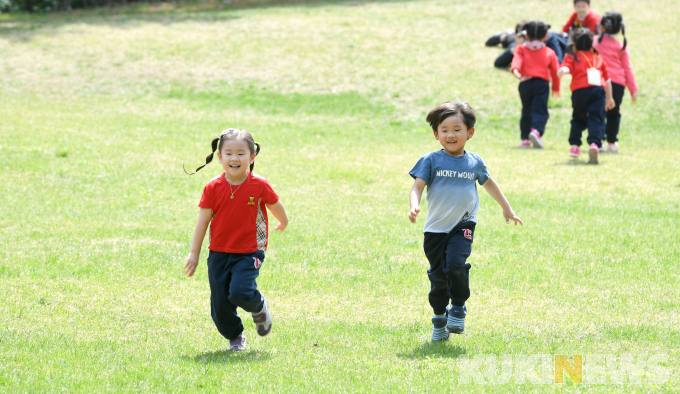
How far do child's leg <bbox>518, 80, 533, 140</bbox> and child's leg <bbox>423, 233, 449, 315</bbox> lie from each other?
471 inches

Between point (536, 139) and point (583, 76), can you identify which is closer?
point (583, 76)

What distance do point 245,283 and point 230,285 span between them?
11 cm

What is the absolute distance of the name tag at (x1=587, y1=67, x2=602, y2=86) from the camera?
55.6 ft

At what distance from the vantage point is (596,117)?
56.2 feet

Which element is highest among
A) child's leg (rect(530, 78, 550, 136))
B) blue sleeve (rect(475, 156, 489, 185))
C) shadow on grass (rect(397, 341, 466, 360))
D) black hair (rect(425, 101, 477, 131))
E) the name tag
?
black hair (rect(425, 101, 477, 131))

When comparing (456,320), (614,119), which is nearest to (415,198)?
(456,320)

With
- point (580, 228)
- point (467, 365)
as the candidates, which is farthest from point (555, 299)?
point (580, 228)

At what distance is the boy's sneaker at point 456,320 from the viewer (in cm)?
767

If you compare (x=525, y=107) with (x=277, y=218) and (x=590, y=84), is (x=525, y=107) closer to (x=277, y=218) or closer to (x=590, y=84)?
(x=590, y=84)

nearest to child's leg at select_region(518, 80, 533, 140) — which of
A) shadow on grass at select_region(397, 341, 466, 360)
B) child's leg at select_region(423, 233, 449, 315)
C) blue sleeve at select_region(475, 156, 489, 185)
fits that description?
blue sleeve at select_region(475, 156, 489, 185)

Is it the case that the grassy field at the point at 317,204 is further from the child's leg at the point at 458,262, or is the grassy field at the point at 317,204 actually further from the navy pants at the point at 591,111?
the navy pants at the point at 591,111

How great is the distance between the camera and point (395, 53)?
26828 millimetres

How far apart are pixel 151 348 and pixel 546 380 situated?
2.60 meters

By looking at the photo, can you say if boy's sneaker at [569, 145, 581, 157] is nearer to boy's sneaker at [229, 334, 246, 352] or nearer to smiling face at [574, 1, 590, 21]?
smiling face at [574, 1, 590, 21]
